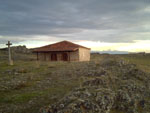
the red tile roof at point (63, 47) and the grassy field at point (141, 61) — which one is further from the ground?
the red tile roof at point (63, 47)

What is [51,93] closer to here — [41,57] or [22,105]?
[22,105]

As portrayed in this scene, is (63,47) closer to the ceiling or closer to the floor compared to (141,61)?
closer to the ceiling

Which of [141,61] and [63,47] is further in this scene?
[141,61]

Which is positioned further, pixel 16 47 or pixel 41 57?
pixel 16 47

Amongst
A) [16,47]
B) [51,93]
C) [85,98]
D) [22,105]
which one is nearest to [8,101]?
[22,105]

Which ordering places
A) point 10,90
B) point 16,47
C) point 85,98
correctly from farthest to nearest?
point 16,47 < point 10,90 < point 85,98

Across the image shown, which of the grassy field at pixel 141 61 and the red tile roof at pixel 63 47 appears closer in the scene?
the grassy field at pixel 141 61

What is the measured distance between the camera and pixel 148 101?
6629 mm

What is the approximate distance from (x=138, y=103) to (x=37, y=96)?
5248 millimetres

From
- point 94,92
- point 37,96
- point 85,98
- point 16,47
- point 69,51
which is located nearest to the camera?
point 85,98

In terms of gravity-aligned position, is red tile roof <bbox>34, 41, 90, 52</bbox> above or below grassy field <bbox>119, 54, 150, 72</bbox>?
above

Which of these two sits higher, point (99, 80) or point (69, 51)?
point (69, 51)

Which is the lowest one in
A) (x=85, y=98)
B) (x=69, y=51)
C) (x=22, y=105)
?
(x=22, y=105)

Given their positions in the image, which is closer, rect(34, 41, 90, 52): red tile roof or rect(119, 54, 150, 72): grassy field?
rect(119, 54, 150, 72): grassy field
